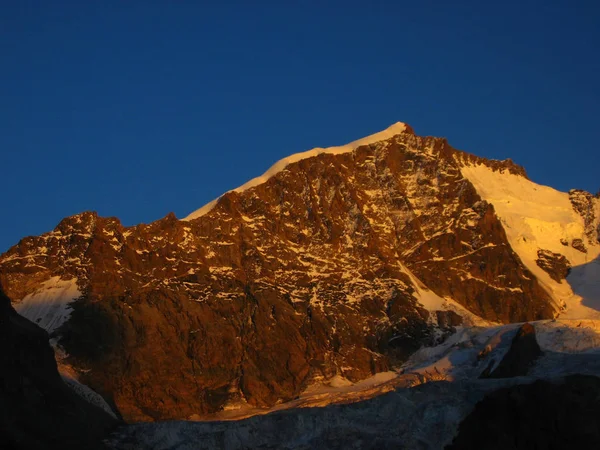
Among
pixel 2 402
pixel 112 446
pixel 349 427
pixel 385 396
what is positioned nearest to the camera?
pixel 2 402

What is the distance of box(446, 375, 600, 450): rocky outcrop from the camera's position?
6294 inches

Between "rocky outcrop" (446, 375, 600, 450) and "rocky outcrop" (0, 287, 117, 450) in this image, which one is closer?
"rocky outcrop" (0, 287, 117, 450)

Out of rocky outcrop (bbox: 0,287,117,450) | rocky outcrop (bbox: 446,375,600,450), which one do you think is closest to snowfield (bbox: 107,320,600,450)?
rocky outcrop (bbox: 446,375,600,450)

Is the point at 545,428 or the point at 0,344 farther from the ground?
the point at 0,344

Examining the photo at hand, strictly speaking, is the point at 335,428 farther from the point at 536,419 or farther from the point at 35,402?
the point at 35,402

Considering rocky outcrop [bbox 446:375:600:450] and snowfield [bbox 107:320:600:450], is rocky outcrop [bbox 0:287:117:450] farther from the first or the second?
rocky outcrop [bbox 446:375:600:450]

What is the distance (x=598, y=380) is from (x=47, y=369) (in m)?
65.2

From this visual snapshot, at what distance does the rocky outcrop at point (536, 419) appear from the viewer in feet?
525

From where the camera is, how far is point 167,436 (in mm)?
159250

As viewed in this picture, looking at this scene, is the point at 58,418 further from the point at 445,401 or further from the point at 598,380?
the point at 598,380

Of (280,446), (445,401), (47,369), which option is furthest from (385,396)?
(47,369)

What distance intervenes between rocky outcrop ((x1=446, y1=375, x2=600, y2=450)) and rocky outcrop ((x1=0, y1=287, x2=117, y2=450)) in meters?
42.3

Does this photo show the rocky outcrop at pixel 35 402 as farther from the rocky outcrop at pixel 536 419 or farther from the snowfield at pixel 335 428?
the rocky outcrop at pixel 536 419

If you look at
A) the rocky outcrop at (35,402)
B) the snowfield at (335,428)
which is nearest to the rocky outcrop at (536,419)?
the snowfield at (335,428)
